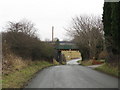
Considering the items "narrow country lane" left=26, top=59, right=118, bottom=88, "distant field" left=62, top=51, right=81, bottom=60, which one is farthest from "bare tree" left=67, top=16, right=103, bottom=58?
"distant field" left=62, top=51, right=81, bottom=60

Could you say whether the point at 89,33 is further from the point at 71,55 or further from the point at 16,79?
the point at 71,55

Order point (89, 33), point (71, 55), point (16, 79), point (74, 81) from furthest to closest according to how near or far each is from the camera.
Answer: point (71, 55) < point (89, 33) < point (74, 81) < point (16, 79)

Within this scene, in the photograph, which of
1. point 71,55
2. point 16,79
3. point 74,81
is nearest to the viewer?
point 16,79

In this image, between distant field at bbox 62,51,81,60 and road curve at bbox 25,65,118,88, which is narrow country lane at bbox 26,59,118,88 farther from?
distant field at bbox 62,51,81,60

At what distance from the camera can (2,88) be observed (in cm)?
1232

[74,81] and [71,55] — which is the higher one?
[74,81]

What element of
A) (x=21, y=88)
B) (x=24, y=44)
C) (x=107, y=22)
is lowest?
(x=21, y=88)

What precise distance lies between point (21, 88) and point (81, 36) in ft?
154

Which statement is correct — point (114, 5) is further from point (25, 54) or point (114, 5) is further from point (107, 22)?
point (25, 54)

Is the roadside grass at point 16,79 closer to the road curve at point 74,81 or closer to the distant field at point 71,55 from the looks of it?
the road curve at point 74,81

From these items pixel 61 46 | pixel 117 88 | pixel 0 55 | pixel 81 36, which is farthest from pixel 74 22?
pixel 117 88

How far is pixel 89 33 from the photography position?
5703 centimetres

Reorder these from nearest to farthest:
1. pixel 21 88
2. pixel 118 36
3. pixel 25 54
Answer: pixel 21 88 → pixel 118 36 → pixel 25 54

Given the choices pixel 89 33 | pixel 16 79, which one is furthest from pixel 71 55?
pixel 16 79
